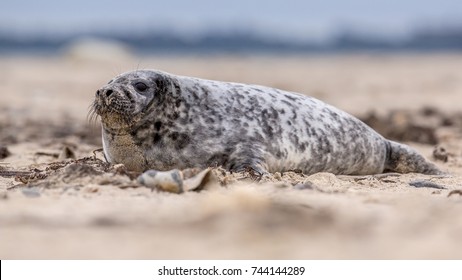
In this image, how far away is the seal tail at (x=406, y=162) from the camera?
6617 millimetres

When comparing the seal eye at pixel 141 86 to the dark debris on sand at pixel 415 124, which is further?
the dark debris on sand at pixel 415 124

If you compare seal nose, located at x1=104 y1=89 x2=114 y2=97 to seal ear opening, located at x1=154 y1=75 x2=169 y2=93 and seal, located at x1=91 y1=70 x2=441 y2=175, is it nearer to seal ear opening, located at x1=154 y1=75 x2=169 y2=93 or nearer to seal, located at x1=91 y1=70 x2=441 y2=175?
seal, located at x1=91 y1=70 x2=441 y2=175

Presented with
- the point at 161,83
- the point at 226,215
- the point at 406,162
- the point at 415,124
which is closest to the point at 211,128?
the point at 161,83

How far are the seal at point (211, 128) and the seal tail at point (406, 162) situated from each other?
1.66ft

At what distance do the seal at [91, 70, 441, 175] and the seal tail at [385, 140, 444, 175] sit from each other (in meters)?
0.51

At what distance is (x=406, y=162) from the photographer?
22.0 ft

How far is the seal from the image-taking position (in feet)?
18.2

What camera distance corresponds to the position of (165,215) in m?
3.83

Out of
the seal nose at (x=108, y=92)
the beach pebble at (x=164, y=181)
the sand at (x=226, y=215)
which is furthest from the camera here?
the seal nose at (x=108, y=92)

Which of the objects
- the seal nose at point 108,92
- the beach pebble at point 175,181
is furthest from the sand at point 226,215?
the seal nose at point 108,92

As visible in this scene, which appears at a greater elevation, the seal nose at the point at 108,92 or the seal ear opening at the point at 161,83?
the seal ear opening at the point at 161,83

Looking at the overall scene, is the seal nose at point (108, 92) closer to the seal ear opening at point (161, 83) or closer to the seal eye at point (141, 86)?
the seal eye at point (141, 86)

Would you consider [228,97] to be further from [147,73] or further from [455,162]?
[455,162]
